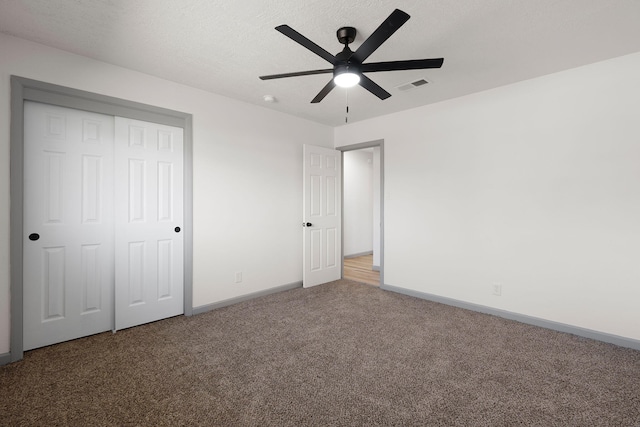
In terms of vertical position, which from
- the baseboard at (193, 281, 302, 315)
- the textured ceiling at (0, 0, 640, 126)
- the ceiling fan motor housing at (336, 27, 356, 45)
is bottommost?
the baseboard at (193, 281, 302, 315)

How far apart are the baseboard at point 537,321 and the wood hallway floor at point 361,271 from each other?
841 millimetres

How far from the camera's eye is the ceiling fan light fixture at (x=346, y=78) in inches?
81.0

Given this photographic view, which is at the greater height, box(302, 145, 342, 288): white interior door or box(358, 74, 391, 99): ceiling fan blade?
box(358, 74, 391, 99): ceiling fan blade

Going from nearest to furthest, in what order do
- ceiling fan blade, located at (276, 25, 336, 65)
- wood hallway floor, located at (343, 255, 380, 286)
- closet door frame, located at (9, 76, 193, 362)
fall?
ceiling fan blade, located at (276, 25, 336, 65), closet door frame, located at (9, 76, 193, 362), wood hallway floor, located at (343, 255, 380, 286)

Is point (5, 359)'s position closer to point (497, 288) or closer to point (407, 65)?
point (407, 65)

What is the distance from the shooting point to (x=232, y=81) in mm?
3139

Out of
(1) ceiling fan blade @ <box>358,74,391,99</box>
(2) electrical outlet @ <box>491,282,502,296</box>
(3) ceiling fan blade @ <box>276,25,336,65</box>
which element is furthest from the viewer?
(2) electrical outlet @ <box>491,282,502,296</box>

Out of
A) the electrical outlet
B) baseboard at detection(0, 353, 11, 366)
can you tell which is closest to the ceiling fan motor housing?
the electrical outlet

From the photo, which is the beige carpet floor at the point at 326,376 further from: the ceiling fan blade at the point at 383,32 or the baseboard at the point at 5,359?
the ceiling fan blade at the point at 383,32

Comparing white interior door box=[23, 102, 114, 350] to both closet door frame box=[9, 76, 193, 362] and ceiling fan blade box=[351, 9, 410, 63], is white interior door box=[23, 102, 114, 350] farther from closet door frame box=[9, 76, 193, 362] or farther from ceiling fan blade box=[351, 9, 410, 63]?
ceiling fan blade box=[351, 9, 410, 63]

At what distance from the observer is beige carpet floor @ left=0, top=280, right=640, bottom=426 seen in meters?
1.75

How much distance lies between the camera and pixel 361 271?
551 centimetres

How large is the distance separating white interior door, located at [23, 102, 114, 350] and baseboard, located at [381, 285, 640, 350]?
365 cm

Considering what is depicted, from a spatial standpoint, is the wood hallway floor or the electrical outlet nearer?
the electrical outlet
